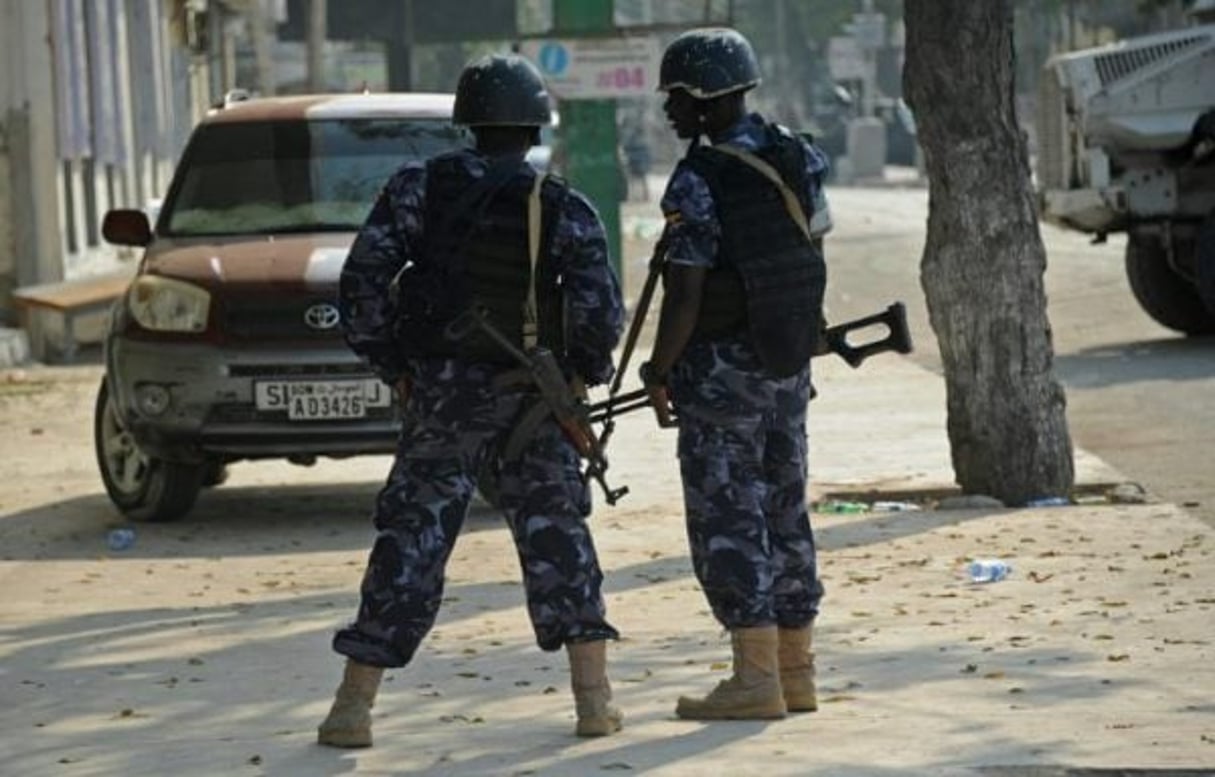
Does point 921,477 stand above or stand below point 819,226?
below

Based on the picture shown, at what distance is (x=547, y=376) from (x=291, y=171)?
20.8 feet

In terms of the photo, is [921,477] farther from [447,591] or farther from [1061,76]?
[1061,76]

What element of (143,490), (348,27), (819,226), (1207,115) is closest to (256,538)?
(143,490)

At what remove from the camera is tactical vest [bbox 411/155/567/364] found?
7.83m

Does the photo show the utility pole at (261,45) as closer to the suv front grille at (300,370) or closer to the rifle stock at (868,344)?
the suv front grille at (300,370)

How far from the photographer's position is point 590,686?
790cm

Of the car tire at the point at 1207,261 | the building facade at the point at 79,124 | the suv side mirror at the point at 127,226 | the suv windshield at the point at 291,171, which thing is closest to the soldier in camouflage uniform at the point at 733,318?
the suv windshield at the point at 291,171

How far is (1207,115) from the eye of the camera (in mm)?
21203

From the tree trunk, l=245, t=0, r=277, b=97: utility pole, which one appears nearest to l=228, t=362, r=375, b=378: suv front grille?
the tree trunk

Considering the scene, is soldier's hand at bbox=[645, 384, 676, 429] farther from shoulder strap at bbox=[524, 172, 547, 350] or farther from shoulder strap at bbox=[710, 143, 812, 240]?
shoulder strap at bbox=[710, 143, 812, 240]

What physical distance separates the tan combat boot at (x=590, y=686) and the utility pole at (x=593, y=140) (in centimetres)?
1848

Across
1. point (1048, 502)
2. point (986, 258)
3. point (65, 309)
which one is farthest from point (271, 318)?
point (65, 309)

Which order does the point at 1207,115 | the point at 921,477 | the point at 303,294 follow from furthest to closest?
1. the point at 1207,115
2. the point at 921,477
3. the point at 303,294

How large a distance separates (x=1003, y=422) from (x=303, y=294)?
2.75 metres
